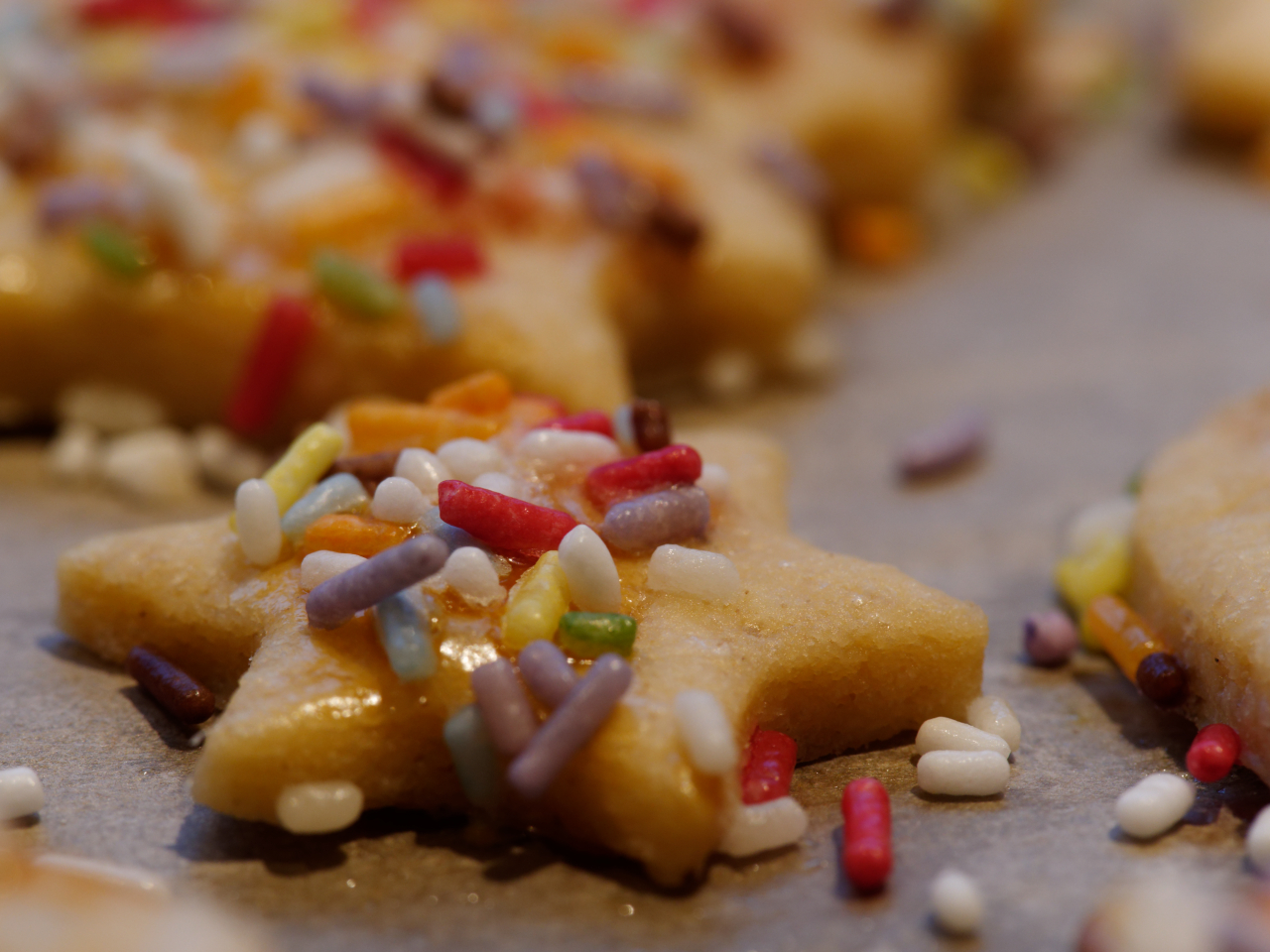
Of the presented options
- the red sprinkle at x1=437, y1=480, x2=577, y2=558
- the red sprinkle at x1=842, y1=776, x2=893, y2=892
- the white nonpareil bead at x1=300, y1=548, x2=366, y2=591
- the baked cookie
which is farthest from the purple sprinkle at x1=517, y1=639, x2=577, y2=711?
the red sprinkle at x1=842, y1=776, x2=893, y2=892

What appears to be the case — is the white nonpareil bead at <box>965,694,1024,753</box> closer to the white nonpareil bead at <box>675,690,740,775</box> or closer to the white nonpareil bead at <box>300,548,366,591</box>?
the white nonpareil bead at <box>675,690,740,775</box>

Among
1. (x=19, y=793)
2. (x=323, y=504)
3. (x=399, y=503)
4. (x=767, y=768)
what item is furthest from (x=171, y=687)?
(x=767, y=768)

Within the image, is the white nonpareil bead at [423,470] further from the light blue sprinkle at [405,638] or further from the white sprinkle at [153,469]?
the white sprinkle at [153,469]

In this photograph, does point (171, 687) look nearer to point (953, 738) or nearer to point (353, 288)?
point (353, 288)

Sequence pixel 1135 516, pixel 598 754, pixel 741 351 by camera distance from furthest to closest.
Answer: pixel 741 351 < pixel 1135 516 < pixel 598 754

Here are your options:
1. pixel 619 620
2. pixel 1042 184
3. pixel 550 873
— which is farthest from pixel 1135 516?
pixel 1042 184

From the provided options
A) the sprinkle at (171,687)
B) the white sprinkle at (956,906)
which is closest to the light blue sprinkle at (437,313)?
the sprinkle at (171,687)

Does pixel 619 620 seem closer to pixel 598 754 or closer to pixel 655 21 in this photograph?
pixel 598 754
